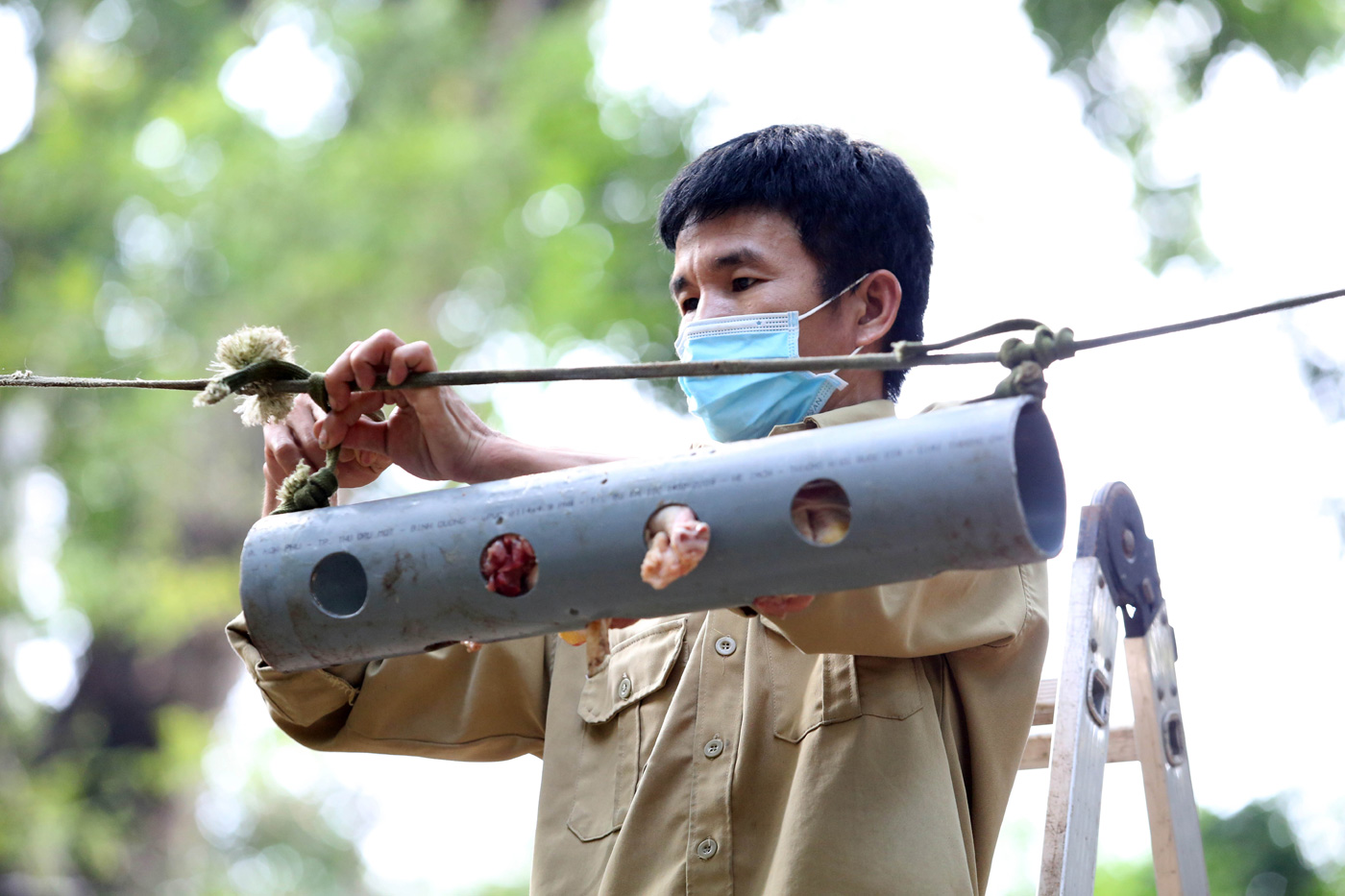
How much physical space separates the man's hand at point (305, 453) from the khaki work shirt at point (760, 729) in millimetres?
282

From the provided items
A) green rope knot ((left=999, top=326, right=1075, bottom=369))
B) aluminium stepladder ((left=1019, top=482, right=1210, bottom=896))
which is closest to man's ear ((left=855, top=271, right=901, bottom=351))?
aluminium stepladder ((left=1019, top=482, right=1210, bottom=896))

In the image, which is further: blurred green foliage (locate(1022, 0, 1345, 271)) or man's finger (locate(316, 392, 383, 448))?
blurred green foliage (locate(1022, 0, 1345, 271))

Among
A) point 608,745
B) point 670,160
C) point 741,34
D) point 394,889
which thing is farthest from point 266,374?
point 394,889

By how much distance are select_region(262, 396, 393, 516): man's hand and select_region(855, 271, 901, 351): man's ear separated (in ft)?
2.62

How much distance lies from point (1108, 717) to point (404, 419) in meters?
1.10

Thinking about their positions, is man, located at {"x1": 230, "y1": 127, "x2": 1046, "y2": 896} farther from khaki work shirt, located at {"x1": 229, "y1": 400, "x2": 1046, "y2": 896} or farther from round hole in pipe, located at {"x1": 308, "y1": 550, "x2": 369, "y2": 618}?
round hole in pipe, located at {"x1": 308, "y1": 550, "x2": 369, "y2": 618}

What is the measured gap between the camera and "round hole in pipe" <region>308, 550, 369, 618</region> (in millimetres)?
1551

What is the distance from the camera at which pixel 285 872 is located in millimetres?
9492

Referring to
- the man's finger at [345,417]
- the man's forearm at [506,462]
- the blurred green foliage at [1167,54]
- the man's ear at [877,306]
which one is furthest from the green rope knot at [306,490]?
the blurred green foliage at [1167,54]

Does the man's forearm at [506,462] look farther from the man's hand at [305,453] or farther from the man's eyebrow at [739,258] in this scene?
the man's eyebrow at [739,258]

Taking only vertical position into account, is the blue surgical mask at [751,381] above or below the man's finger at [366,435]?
above

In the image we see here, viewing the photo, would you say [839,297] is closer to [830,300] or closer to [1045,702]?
[830,300]

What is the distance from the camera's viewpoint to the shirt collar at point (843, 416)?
182 cm

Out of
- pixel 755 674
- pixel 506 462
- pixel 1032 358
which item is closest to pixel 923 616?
pixel 755 674
